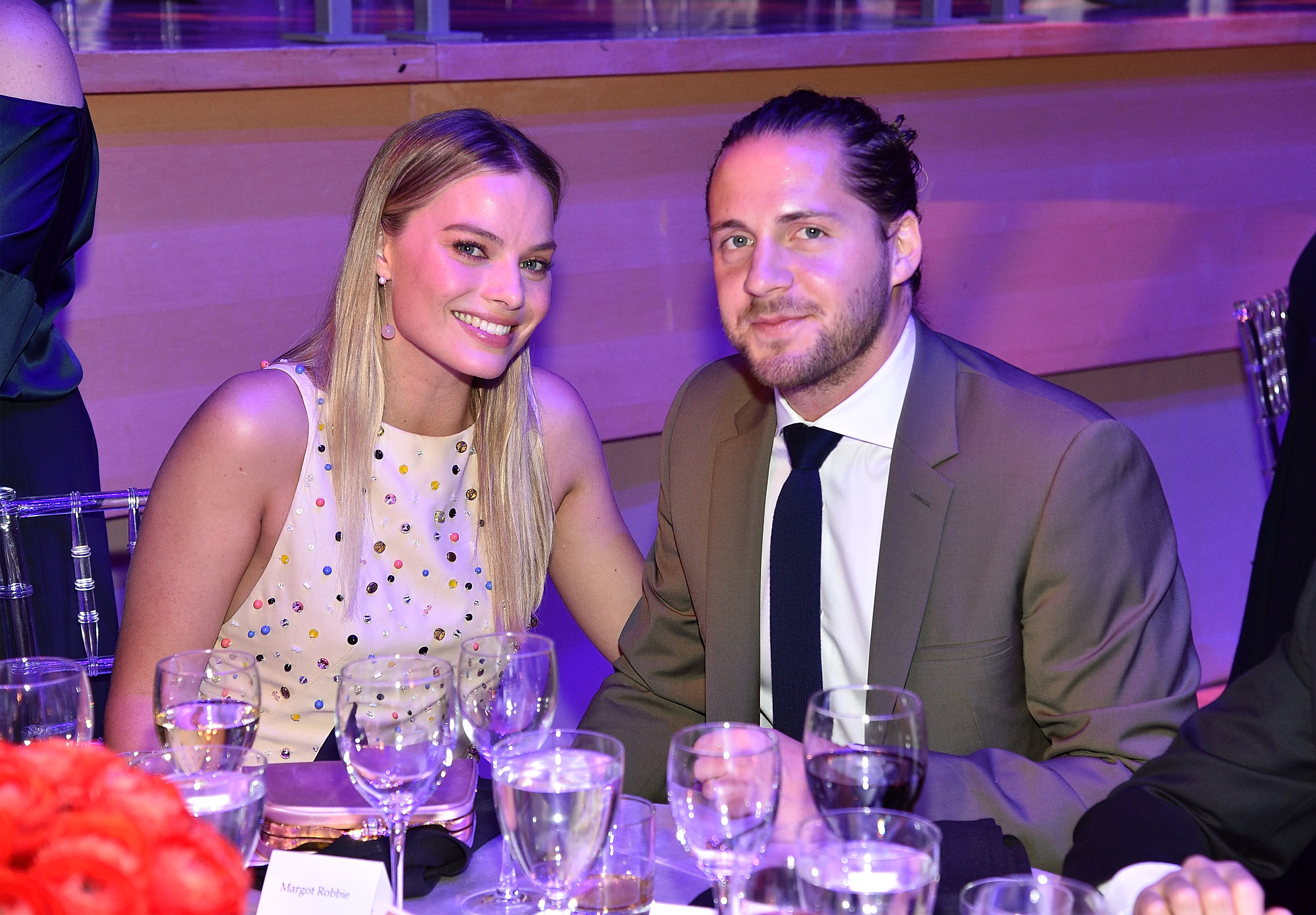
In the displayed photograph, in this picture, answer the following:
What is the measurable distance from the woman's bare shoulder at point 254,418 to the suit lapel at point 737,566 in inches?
25.3

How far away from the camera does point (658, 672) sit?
6.38 ft

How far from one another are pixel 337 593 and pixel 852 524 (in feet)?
2.65

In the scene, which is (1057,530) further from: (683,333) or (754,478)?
(683,333)

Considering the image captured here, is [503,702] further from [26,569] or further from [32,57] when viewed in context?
[32,57]

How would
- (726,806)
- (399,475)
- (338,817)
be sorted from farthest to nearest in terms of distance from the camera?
(399,475) → (338,817) → (726,806)

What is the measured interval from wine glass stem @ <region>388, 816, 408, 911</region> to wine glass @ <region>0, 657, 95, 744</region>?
298 millimetres

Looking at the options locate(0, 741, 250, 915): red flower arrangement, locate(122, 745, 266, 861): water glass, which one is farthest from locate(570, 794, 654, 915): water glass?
locate(0, 741, 250, 915): red flower arrangement

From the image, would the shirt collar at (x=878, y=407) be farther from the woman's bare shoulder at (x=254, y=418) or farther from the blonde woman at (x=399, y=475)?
the woman's bare shoulder at (x=254, y=418)

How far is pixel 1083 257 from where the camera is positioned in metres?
4.21

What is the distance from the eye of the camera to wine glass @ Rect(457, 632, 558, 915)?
48.3 inches

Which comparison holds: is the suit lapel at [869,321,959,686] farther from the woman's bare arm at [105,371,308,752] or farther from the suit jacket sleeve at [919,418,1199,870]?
the woman's bare arm at [105,371,308,752]

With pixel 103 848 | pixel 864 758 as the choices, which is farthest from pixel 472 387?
pixel 103 848

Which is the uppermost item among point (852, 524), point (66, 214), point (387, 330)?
point (66, 214)

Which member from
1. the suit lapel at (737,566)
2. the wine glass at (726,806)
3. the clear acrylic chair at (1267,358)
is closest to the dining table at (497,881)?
the wine glass at (726,806)
